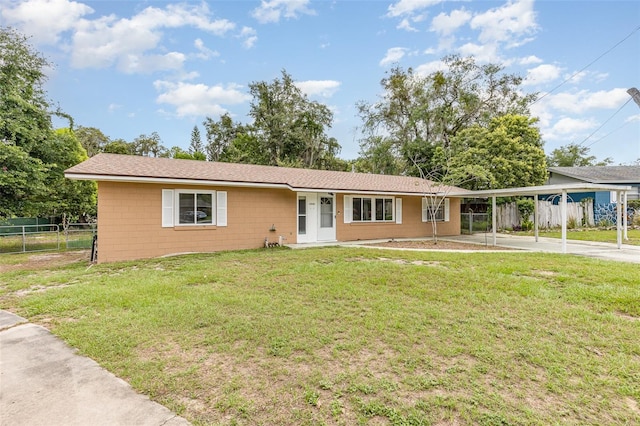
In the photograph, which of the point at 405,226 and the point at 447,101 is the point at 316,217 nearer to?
the point at 405,226

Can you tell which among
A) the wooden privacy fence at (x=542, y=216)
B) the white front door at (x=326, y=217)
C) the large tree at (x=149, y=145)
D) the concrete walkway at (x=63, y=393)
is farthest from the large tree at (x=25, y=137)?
the large tree at (x=149, y=145)

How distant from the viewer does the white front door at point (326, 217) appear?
1332cm

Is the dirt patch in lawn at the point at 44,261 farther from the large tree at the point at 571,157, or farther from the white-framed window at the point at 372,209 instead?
the large tree at the point at 571,157

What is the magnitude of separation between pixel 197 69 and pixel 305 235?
12969 millimetres

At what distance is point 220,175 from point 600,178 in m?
27.4

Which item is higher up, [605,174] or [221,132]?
[221,132]

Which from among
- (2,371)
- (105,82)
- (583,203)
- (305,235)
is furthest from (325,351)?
(583,203)

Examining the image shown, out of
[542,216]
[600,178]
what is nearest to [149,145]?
[542,216]

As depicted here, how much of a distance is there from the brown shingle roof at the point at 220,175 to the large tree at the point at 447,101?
10.4 m

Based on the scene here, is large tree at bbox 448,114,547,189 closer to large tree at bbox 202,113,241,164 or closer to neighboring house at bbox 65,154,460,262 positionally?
neighboring house at bbox 65,154,460,262

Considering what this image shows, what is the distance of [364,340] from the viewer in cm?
381

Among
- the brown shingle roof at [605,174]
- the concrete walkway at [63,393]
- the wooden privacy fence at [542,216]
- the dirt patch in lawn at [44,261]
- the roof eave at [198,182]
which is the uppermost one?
the brown shingle roof at [605,174]

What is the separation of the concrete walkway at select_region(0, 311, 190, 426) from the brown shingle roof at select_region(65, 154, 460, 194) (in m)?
6.24

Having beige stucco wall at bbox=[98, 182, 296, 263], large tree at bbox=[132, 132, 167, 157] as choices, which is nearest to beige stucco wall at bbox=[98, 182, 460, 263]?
beige stucco wall at bbox=[98, 182, 296, 263]
